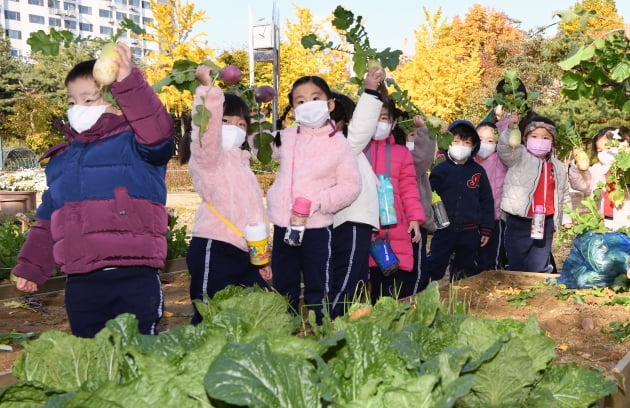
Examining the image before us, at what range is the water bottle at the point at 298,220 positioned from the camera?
3.72 meters

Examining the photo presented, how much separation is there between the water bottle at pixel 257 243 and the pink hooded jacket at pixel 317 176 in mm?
438

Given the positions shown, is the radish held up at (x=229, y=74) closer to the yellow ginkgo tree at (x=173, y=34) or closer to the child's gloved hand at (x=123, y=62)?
the child's gloved hand at (x=123, y=62)

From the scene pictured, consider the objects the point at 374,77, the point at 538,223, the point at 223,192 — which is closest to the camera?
the point at 223,192

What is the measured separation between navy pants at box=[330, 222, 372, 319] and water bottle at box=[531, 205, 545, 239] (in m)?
2.48

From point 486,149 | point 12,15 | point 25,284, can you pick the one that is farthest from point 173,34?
point 12,15

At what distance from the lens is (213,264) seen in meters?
3.57

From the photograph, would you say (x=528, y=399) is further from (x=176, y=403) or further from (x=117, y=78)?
(x=117, y=78)

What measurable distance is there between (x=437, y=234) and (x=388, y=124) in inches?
58.2

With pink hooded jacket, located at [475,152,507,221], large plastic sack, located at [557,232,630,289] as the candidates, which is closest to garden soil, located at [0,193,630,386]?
large plastic sack, located at [557,232,630,289]

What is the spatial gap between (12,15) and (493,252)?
89128 millimetres

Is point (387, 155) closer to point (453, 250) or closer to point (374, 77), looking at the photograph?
point (374, 77)

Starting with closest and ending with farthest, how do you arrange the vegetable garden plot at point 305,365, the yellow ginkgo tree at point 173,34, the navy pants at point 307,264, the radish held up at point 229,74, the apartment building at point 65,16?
the vegetable garden plot at point 305,365
the radish held up at point 229,74
the navy pants at point 307,264
the yellow ginkgo tree at point 173,34
the apartment building at point 65,16

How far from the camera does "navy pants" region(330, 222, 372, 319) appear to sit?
13.4 ft

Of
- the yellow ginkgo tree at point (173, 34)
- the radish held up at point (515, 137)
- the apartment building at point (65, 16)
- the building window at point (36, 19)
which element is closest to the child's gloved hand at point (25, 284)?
the radish held up at point (515, 137)
